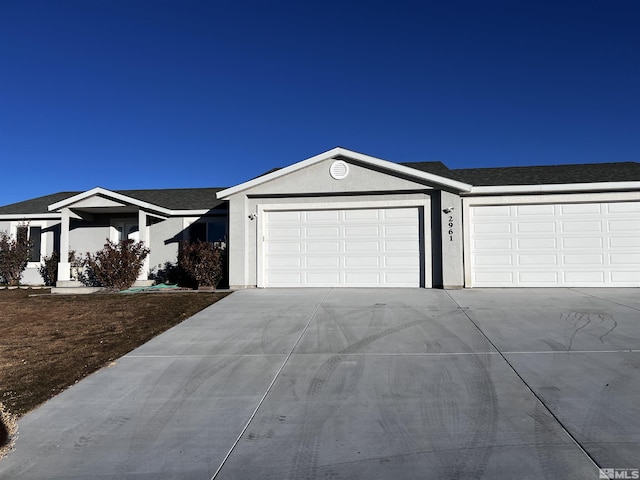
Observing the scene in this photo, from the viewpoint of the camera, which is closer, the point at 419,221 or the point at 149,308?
the point at 149,308

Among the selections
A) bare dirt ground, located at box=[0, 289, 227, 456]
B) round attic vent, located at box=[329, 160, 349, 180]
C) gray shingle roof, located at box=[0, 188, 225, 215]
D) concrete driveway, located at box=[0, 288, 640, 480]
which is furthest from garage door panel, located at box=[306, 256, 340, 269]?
concrete driveway, located at box=[0, 288, 640, 480]

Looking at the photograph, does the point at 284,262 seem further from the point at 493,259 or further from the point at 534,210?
the point at 534,210

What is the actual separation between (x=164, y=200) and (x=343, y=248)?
799 centimetres

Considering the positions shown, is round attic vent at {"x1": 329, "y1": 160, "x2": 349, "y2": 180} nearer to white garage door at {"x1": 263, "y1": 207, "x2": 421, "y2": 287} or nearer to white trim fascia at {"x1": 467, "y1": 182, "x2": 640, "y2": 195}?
white garage door at {"x1": 263, "y1": 207, "x2": 421, "y2": 287}

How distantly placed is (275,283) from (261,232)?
63.1 inches

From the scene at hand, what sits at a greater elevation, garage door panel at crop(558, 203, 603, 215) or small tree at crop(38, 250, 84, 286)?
garage door panel at crop(558, 203, 603, 215)

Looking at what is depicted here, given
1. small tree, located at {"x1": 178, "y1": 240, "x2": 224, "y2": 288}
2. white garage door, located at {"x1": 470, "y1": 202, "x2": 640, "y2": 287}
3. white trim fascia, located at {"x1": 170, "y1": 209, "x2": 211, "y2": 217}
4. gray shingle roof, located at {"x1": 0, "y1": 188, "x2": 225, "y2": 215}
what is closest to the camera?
white garage door, located at {"x1": 470, "y1": 202, "x2": 640, "y2": 287}

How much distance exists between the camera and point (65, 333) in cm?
741

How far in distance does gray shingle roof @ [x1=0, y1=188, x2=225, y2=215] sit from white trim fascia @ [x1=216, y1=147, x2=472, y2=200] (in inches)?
112

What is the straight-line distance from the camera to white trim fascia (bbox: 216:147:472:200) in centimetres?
1155

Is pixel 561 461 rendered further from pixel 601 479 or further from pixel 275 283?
pixel 275 283

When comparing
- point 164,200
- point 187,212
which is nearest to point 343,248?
point 187,212

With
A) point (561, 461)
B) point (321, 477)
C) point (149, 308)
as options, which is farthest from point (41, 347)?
point (561, 461)

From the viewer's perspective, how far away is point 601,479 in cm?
274
